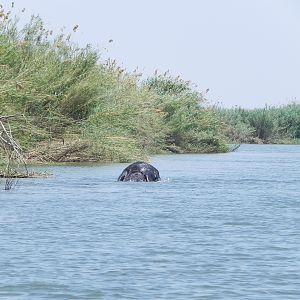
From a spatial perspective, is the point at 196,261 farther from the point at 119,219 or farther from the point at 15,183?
the point at 15,183

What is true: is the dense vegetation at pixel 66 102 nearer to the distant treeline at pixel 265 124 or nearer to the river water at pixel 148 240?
the river water at pixel 148 240

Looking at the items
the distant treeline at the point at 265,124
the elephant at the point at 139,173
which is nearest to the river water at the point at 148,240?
the elephant at the point at 139,173

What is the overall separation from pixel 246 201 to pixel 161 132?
26.2 metres

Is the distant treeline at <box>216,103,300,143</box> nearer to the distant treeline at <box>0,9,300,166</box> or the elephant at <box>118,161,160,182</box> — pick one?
the distant treeline at <box>0,9,300,166</box>

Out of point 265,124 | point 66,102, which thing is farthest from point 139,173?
point 265,124

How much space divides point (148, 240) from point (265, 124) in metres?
63.8

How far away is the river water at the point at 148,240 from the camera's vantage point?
14.7 m

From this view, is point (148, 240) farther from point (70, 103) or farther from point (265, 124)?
point (265, 124)

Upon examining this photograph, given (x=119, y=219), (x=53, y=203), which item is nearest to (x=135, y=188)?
(x=53, y=203)

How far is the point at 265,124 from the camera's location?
270 ft

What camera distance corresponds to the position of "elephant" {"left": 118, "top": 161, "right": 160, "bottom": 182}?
32.1 m

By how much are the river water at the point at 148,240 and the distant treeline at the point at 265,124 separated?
155 feet

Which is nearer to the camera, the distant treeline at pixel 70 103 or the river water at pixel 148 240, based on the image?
the river water at pixel 148 240

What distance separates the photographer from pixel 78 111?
42.2m
